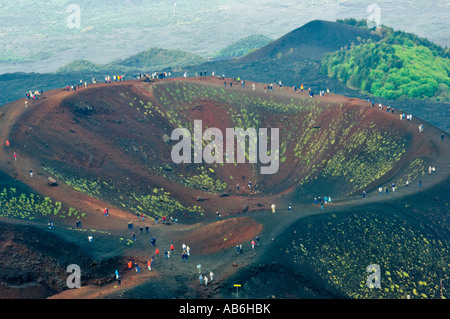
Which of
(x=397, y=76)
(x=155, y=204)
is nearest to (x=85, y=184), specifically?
(x=155, y=204)

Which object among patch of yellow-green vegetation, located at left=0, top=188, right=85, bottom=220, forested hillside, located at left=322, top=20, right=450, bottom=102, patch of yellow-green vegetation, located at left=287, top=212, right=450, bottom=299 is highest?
forested hillside, located at left=322, top=20, right=450, bottom=102

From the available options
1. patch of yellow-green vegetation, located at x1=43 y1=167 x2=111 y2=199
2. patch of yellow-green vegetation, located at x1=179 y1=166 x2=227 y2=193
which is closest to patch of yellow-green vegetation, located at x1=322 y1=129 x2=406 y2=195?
patch of yellow-green vegetation, located at x1=179 y1=166 x2=227 y2=193

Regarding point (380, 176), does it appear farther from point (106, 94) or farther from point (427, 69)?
point (427, 69)

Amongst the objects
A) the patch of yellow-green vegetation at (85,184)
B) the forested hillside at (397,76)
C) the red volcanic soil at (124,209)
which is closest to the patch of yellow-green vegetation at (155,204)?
the red volcanic soil at (124,209)

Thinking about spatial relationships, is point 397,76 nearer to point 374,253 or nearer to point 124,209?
point 124,209

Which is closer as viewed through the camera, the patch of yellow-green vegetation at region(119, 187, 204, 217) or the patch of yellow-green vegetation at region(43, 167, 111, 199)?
the patch of yellow-green vegetation at region(43, 167, 111, 199)

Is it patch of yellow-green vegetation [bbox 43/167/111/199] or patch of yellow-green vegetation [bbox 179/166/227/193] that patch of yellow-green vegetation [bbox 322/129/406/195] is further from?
patch of yellow-green vegetation [bbox 43/167/111/199]
